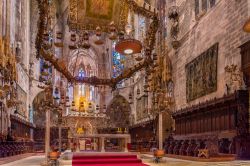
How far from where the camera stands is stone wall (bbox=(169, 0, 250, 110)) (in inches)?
569

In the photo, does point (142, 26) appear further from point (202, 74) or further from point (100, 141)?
point (100, 141)

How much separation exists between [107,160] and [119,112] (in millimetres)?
26960

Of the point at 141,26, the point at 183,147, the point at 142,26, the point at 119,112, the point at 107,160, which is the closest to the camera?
the point at 107,160

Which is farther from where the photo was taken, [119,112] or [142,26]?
[119,112]

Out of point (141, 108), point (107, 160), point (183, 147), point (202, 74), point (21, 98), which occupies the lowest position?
point (107, 160)

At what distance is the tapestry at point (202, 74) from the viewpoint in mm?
16547

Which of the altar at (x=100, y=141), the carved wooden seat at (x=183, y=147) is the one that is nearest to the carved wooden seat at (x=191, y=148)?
the carved wooden seat at (x=183, y=147)

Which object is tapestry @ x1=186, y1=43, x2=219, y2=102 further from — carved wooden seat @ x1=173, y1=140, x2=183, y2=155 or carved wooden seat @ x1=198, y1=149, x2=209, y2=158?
carved wooden seat @ x1=198, y1=149, x2=209, y2=158

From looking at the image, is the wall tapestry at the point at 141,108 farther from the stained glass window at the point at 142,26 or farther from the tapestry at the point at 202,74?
the tapestry at the point at 202,74

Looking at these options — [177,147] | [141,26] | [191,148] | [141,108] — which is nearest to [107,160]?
[191,148]

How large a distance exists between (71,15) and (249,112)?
7.90 metres

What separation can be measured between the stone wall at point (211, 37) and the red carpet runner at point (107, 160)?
17.6 ft

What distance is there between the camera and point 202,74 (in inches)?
705

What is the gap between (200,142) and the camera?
13516mm
